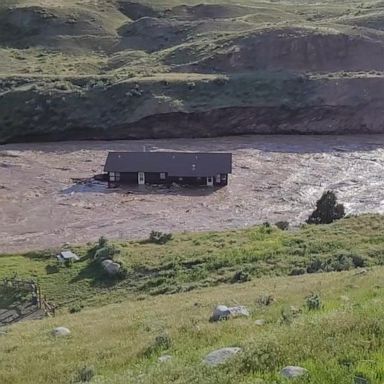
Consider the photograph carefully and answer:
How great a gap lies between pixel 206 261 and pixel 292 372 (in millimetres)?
20122

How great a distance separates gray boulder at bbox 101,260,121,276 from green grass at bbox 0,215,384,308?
0.97ft

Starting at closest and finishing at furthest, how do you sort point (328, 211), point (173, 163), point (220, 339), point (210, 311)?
point (220, 339)
point (210, 311)
point (328, 211)
point (173, 163)

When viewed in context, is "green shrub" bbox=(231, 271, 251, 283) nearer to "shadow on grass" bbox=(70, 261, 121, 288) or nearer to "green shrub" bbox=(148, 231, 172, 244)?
"shadow on grass" bbox=(70, 261, 121, 288)

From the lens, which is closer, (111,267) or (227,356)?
(227,356)

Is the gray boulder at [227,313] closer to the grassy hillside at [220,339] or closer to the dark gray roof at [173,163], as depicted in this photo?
the grassy hillside at [220,339]

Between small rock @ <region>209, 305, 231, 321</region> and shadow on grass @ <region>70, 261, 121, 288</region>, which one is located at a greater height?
small rock @ <region>209, 305, 231, 321</region>

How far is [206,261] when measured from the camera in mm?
28578

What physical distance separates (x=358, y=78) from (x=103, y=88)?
27.1 m

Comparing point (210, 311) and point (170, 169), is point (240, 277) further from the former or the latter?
point (170, 169)

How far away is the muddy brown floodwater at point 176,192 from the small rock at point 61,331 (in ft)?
69.1

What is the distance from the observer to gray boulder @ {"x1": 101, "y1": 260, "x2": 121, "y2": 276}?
28297mm

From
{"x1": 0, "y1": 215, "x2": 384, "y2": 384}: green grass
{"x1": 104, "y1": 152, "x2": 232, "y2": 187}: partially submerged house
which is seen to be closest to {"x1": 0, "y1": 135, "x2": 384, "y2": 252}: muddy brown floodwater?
{"x1": 104, "y1": 152, "x2": 232, "y2": 187}: partially submerged house

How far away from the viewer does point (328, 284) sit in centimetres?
1908

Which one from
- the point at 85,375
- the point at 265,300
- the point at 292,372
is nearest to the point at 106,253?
the point at 265,300
